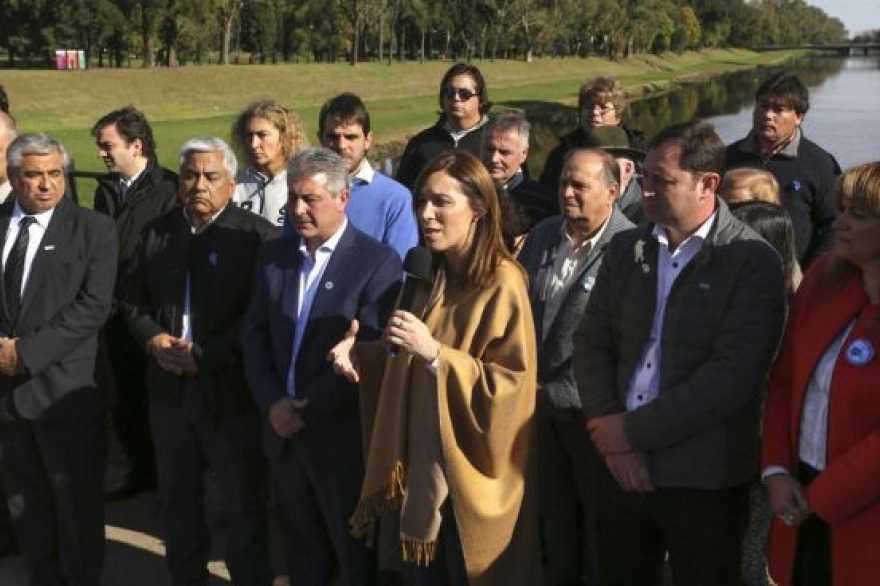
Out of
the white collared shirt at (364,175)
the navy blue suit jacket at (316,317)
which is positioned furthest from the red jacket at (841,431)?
the white collared shirt at (364,175)

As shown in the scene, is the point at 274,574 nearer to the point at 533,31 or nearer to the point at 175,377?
the point at 175,377

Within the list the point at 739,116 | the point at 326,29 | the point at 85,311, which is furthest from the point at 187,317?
the point at 326,29

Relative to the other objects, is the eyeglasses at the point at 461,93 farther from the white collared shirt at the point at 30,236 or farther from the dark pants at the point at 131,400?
the white collared shirt at the point at 30,236

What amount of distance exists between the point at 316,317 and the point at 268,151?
5.56 ft

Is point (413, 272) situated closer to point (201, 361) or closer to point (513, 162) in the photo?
point (201, 361)

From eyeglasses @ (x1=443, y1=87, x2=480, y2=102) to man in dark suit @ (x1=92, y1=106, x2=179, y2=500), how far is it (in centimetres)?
204

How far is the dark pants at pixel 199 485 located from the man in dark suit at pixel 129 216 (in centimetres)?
78

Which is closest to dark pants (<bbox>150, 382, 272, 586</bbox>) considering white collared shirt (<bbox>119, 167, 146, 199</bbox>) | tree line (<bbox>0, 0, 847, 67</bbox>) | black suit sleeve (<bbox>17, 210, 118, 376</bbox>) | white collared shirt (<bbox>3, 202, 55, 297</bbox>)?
black suit sleeve (<bbox>17, 210, 118, 376</bbox>)

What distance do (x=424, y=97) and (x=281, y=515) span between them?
54106 millimetres

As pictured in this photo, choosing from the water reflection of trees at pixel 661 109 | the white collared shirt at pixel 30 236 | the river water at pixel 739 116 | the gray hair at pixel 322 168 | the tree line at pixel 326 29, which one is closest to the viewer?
the gray hair at pixel 322 168

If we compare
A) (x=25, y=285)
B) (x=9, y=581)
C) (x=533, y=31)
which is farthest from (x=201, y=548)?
(x=533, y=31)

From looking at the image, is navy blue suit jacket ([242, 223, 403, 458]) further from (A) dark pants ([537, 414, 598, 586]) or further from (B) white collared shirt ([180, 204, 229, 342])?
(A) dark pants ([537, 414, 598, 586])

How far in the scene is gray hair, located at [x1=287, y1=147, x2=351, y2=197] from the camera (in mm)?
4059

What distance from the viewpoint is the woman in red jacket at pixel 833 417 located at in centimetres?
302
